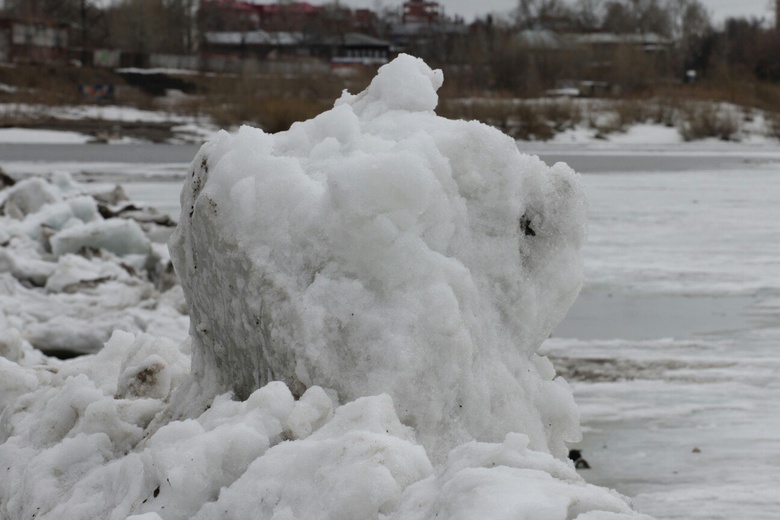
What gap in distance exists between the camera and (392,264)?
252 centimetres

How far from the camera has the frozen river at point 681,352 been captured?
450 cm

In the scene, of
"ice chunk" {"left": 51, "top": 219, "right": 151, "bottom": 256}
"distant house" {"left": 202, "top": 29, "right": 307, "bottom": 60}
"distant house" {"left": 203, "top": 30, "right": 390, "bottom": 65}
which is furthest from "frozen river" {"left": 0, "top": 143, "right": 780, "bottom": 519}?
"distant house" {"left": 202, "top": 29, "right": 307, "bottom": 60}

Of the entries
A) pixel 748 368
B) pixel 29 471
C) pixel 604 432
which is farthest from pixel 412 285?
pixel 748 368

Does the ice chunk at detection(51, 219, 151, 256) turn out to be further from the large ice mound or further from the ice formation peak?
the ice formation peak

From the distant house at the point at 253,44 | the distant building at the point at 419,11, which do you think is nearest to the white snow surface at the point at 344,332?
the distant house at the point at 253,44

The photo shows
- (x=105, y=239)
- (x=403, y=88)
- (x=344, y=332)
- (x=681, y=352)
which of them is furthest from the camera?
(x=105, y=239)

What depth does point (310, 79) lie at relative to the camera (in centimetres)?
4703

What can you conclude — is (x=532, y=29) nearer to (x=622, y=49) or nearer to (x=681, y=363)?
(x=622, y=49)

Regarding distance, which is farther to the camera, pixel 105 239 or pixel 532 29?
pixel 532 29

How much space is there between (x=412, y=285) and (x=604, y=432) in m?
2.83

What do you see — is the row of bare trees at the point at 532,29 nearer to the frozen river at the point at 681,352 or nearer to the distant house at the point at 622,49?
the distant house at the point at 622,49

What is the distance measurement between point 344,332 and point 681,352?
457cm

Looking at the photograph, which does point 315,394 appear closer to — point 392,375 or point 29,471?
point 392,375

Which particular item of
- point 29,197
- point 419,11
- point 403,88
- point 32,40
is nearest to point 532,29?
point 419,11
